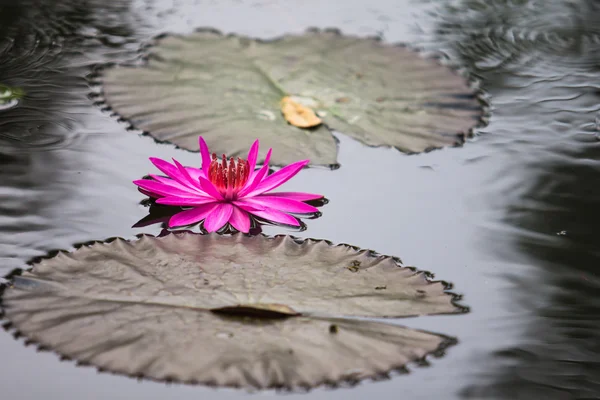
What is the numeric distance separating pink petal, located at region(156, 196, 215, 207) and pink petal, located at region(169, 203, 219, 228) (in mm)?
14

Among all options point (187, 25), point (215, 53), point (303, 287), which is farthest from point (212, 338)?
point (187, 25)

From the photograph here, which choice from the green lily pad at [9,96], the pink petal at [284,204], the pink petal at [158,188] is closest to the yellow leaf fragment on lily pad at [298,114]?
the pink petal at [284,204]

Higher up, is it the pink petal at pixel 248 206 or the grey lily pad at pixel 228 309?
the pink petal at pixel 248 206

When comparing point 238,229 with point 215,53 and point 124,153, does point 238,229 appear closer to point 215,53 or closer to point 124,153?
point 124,153

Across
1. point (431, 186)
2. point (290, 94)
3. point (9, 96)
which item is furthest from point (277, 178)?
point (9, 96)

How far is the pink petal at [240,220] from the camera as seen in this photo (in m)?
1.95

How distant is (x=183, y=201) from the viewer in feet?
6.49

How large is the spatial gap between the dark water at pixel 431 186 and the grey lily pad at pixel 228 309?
0.14 ft

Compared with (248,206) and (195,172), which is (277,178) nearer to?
(248,206)

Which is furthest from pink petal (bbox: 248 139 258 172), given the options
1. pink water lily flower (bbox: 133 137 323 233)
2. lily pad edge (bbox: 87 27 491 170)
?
lily pad edge (bbox: 87 27 491 170)

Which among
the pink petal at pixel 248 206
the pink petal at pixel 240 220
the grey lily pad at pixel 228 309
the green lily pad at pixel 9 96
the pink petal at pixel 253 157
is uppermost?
the green lily pad at pixel 9 96


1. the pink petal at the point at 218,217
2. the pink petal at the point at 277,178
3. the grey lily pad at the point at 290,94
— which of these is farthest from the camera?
the grey lily pad at the point at 290,94

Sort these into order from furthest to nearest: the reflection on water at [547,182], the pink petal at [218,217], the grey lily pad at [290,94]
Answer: the grey lily pad at [290,94]
the pink petal at [218,217]
the reflection on water at [547,182]

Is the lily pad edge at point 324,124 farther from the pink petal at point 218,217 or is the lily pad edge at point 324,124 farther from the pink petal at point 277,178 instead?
the pink petal at point 218,217
